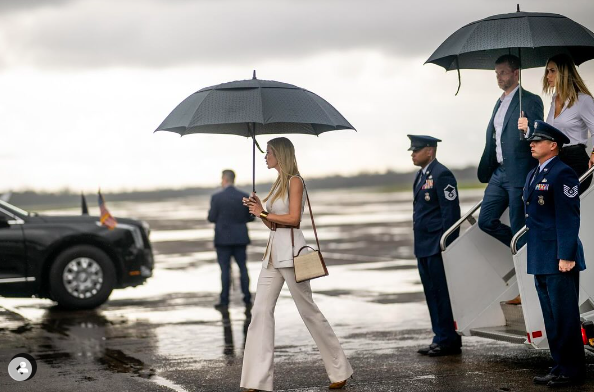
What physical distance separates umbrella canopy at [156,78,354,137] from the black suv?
5.50 meters

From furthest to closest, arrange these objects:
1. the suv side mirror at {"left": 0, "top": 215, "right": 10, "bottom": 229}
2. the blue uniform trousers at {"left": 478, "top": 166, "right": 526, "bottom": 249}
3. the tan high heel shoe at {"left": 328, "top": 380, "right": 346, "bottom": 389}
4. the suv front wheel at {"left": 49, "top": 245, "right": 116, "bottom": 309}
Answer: the suv front wheel at {"left": 49, "top": 245, "right": 116, "bottom": 309}, the suv side mirror at {"left": 0, "top": 215, "right": 10, "bottom": 229}, the blue uniform trousers at {"left": 478, "top": 166, "right": 526, "bottom": 249}, the tan high heel shoe at {"left": 328, "top": 380, "right": 346, "bottom": 389}

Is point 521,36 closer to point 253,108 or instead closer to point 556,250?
point 556,250

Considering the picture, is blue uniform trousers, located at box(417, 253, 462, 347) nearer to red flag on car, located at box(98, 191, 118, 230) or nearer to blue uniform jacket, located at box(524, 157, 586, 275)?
blue uniform jacket, located at box(524, 157, 586, 275)

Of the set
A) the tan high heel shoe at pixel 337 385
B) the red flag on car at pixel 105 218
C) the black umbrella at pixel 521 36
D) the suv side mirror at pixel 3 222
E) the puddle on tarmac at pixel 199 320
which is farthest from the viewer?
the red flag on car at pixel 105 218

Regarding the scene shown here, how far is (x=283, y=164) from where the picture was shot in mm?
7516

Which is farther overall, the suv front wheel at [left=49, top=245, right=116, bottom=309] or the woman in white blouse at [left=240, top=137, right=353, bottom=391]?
the suv front wheel at [left=49, top=245, right=116, bottom=309]

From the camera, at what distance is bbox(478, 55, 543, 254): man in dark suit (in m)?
8.21

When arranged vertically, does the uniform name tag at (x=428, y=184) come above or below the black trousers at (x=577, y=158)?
below

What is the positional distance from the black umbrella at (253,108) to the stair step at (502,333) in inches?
84.7

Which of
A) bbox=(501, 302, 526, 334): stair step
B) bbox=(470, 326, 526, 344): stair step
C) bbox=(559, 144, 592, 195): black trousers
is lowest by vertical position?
bbox=(470, 326, 526, 344): stair step

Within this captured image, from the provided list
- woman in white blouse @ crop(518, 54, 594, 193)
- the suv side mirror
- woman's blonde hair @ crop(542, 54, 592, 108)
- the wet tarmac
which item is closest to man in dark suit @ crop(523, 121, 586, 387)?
the wet tarmac

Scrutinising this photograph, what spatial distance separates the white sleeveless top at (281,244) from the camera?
7.41 metres

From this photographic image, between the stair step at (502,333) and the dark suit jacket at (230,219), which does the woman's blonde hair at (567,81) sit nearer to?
the stair step at (502,333)

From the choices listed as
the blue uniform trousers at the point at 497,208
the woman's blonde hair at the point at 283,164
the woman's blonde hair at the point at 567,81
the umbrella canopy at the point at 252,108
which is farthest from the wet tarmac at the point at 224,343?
the woman's blonde hair at the point at 567,81
